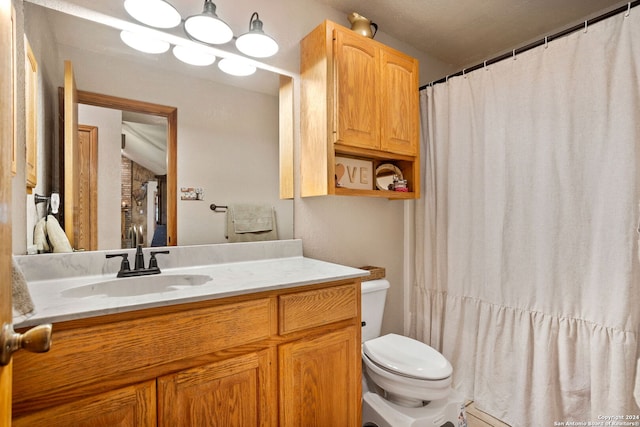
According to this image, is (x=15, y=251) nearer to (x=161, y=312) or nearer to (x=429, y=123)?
(x=161, y=312)

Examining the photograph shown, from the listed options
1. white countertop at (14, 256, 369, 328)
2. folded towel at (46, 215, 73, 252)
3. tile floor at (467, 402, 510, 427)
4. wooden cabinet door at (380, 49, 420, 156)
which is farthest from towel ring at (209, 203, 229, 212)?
tile floor at (467, 402, 510, 427)

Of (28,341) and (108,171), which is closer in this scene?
(28,341)

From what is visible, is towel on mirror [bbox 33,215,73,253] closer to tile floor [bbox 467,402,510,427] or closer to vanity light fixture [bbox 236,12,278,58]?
vanity light fixture [bbox 236,12,278,58]

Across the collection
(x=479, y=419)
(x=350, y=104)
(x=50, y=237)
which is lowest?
(x=479, y=419)

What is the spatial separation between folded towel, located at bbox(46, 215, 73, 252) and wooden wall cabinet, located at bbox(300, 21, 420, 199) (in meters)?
1.10

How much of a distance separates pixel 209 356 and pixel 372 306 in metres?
1.08

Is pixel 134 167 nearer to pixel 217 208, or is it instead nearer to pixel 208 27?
pixel 217 208

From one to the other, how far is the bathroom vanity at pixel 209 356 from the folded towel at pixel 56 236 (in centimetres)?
18

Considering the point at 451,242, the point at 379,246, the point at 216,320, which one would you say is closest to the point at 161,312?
the point at 216,320

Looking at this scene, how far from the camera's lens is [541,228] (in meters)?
1.61

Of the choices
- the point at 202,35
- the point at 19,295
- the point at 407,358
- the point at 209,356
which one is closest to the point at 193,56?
the point at 202,35

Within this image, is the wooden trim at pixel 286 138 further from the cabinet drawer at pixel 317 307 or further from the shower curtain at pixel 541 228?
the shower curtain at pixel 541 228

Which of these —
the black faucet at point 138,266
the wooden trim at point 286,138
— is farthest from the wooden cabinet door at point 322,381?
the wooden trim at point 286,138

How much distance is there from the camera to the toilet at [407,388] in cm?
137
